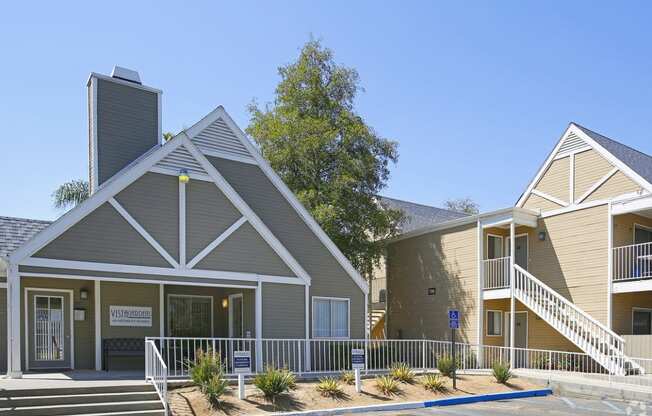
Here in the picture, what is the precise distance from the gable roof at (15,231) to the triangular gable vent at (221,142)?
477 cm

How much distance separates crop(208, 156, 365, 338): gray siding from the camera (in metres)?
19.4

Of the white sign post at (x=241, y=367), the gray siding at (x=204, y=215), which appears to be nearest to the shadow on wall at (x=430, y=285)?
the gray siding at (x=204, y=215)

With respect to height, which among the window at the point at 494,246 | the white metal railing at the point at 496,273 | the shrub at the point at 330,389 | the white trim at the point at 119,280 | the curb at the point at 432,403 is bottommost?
the curb at the point at 432,403

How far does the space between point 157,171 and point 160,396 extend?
594 cm

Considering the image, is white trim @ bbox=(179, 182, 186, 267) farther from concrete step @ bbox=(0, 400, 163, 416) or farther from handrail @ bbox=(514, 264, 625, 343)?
handrail @ bbox=(514, 264, 625, 343)

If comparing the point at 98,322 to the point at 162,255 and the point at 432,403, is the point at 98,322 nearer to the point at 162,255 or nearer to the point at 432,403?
the point at 162,255

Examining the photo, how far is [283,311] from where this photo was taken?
1802 centimetres

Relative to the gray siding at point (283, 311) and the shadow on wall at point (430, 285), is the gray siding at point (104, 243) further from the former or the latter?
the shadow on wall at point (430, 285)

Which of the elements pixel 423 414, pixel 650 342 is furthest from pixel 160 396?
pixel 650 342

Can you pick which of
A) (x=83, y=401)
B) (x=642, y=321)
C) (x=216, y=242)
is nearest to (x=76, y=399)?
(x=83, y=401)

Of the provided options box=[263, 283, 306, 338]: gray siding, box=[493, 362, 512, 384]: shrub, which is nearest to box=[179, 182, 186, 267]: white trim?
box=[263, 283, 306, 338]: gray siding

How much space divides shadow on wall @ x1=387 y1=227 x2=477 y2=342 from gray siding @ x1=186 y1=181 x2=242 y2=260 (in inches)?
412

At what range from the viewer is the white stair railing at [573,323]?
18562 millimetres

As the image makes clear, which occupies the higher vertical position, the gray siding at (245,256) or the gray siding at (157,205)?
the gray siding at (157,205)
